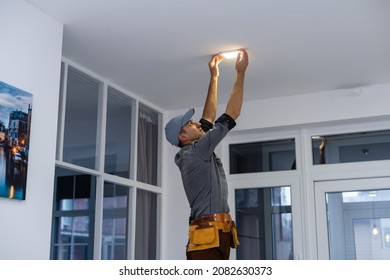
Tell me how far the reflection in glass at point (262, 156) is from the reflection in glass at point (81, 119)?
1458mm

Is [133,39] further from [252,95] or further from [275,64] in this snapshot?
[252,95]

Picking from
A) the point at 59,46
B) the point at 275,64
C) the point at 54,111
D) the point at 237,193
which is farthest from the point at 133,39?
the point at 237,193

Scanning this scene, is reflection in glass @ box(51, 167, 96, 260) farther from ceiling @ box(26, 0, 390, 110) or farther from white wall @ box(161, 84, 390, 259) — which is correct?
ceiling @ box(26, 0, 390, 110)

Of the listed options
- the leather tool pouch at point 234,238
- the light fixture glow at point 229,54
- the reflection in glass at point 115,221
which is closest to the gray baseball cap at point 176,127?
the leather tool pouch at point 234,238

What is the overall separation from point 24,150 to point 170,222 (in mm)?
2354

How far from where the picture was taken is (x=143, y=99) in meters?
5.06

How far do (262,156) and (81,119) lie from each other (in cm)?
173

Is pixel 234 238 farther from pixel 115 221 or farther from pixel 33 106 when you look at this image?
pixel 115 221

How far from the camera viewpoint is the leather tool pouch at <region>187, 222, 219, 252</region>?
3121 millimetres

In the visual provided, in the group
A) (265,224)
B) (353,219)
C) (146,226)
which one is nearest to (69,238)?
(146,226)

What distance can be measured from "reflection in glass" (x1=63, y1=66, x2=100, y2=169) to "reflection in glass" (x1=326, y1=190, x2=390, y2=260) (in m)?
2.13

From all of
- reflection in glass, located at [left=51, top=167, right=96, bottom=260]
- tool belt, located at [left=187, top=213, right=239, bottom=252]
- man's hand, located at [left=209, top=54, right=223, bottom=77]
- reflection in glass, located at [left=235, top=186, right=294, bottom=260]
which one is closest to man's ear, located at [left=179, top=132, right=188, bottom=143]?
tool belt, located at [left=187, top=213, right=239, bottom=252]

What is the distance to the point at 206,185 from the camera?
3248 mm

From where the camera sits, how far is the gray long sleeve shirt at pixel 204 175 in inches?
126
